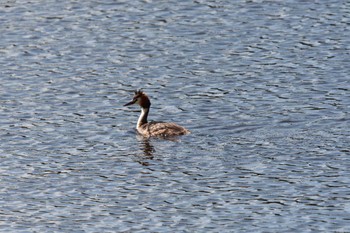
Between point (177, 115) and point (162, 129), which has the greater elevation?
point (162, 129)

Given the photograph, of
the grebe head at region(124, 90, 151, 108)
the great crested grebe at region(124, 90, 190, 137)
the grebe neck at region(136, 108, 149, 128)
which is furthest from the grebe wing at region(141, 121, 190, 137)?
the grebe head at region(124, 90, 151, 108)

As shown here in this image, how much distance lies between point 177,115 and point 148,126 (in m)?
1.29

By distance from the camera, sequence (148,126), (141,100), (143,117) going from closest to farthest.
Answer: (148,126) → (143,117) → (141,100)

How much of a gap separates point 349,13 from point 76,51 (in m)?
9.64

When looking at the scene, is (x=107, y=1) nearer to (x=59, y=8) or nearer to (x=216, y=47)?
(x=59, y=8)

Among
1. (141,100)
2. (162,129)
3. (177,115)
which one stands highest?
(141,100)

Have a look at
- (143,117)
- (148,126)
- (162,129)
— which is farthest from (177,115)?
(162,129)

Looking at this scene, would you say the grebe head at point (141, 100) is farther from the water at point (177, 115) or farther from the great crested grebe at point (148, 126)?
the water at point (177, 115)

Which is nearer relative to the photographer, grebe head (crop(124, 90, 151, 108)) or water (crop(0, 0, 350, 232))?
water (crop(0, 0, 350, 232))

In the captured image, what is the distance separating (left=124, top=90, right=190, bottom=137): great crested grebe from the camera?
2900 centimetres

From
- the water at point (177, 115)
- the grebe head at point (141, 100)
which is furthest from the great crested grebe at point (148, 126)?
the water at point (177, 115)

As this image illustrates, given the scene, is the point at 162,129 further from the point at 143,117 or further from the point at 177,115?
the point at 177,115

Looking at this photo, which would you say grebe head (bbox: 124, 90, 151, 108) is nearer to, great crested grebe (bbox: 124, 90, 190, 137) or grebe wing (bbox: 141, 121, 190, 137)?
great crested grebe (bbox: 124, 90, 190, 137)

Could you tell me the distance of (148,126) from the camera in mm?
30031
